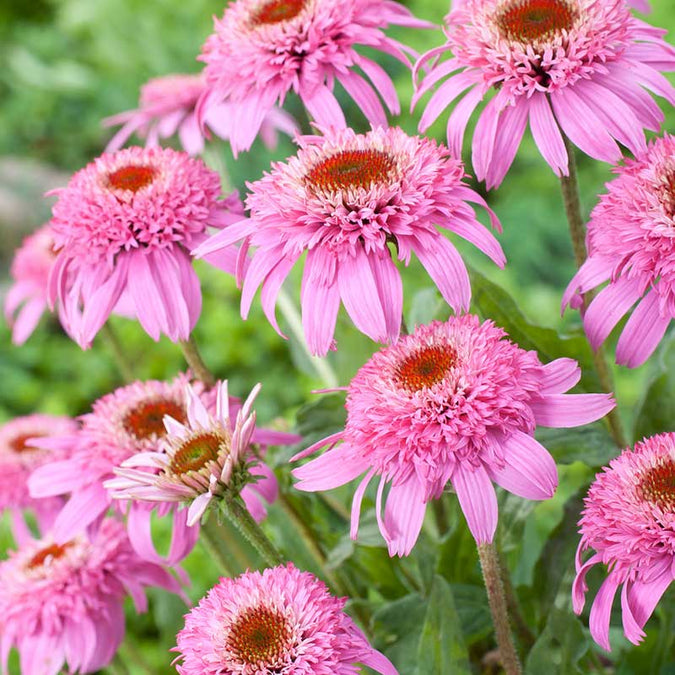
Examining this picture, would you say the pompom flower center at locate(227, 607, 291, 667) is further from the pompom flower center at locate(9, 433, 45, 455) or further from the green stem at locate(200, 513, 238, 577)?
the pompom flower center at locate(9, 433, 45, 455)

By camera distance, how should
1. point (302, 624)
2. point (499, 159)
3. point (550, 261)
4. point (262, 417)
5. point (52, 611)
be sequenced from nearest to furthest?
1. point (302, 624)
2. point (499, 159)
3. point (52, 611)
4. point (262, 417)
5. point (550, 261)

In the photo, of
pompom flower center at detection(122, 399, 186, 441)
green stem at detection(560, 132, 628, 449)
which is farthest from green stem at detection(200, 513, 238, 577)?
green stem at detection(560, 132, 628, 449)

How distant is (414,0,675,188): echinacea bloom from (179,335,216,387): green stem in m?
0.22

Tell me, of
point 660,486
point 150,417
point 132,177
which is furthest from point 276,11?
point 660,486

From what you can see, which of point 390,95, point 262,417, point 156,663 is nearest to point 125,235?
point 390,95

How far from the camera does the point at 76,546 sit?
0.83 metres

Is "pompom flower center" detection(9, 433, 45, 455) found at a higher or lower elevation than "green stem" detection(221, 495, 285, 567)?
higher

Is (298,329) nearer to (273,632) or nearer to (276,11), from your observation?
(276,11)

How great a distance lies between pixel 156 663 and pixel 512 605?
1.88 ft

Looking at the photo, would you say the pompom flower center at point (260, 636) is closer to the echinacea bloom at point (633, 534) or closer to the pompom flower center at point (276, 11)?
the echinacea bloom at point (633, 534)

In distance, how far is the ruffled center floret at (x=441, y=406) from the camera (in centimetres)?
55

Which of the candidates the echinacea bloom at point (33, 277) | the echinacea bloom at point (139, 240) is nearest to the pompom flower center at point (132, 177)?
the echinacea bloom at point (139, 240)

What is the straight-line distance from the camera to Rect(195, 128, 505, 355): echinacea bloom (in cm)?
59

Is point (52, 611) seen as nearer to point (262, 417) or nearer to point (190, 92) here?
point (190, 92)
